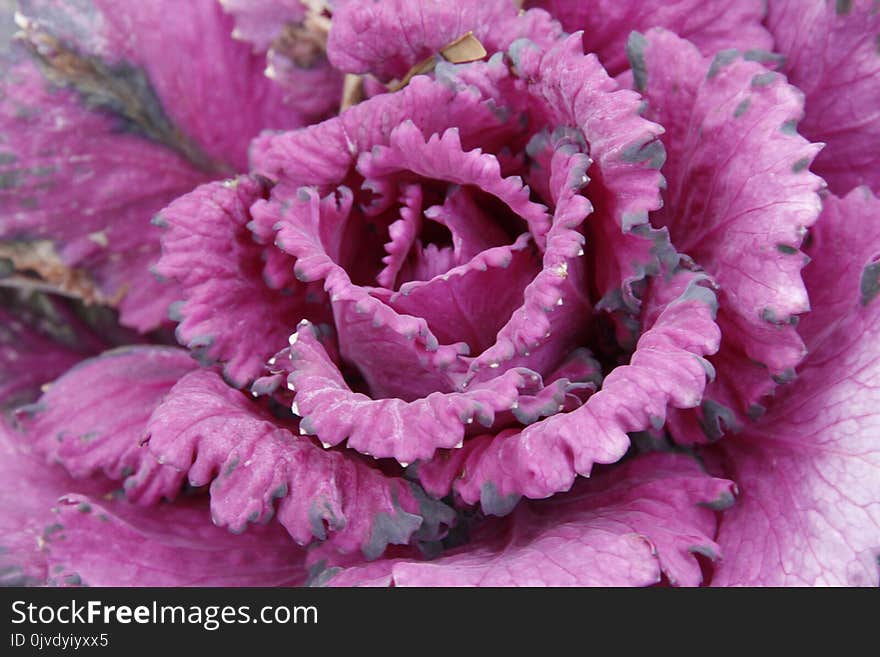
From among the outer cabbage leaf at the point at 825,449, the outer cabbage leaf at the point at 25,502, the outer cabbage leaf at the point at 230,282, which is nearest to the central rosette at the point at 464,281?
the outer cabbage leaf at the point at 230,282

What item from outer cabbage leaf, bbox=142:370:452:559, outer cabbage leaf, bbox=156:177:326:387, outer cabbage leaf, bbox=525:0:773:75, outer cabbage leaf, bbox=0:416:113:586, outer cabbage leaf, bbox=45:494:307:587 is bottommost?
outer cabbage leaf, bbox=0:416:113:586

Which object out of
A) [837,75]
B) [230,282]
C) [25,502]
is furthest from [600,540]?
[25,502]

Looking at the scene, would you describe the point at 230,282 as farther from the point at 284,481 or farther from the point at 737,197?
the point at 737,197

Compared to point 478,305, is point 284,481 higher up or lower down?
lower down

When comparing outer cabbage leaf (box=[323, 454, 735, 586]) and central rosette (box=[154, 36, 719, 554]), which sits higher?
central rosette (box=[154, 36, 719, 554])

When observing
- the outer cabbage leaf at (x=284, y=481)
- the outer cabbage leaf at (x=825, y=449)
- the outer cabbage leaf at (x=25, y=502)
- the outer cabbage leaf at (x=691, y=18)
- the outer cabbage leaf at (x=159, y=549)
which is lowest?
the outer cabbage leaf at (x=25, y=502)

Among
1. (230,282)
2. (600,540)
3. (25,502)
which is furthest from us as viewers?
(25,502)

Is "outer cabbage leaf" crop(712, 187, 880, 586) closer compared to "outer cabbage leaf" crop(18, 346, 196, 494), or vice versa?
"outer cabbage leaf" crop(712, 187, 880, 586)

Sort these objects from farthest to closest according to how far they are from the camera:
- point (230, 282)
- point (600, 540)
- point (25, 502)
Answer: point (25, 502) → point (230, 282) → point (600, 540)

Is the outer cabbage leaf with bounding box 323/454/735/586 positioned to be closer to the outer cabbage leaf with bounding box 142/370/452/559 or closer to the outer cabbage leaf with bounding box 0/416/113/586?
the outer cabbage leaf with bounding box 142/370/452/559

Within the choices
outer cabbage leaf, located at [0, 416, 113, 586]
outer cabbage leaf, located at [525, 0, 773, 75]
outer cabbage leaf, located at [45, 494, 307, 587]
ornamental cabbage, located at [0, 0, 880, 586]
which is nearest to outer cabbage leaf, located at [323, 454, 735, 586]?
ornamental cabbage, located at [0, 0, 880, 586]

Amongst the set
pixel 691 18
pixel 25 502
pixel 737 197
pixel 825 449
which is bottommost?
pixel 25 502

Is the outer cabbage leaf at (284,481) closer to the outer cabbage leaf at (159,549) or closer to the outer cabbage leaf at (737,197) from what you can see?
the outer cabbage leaf at (159,549)
